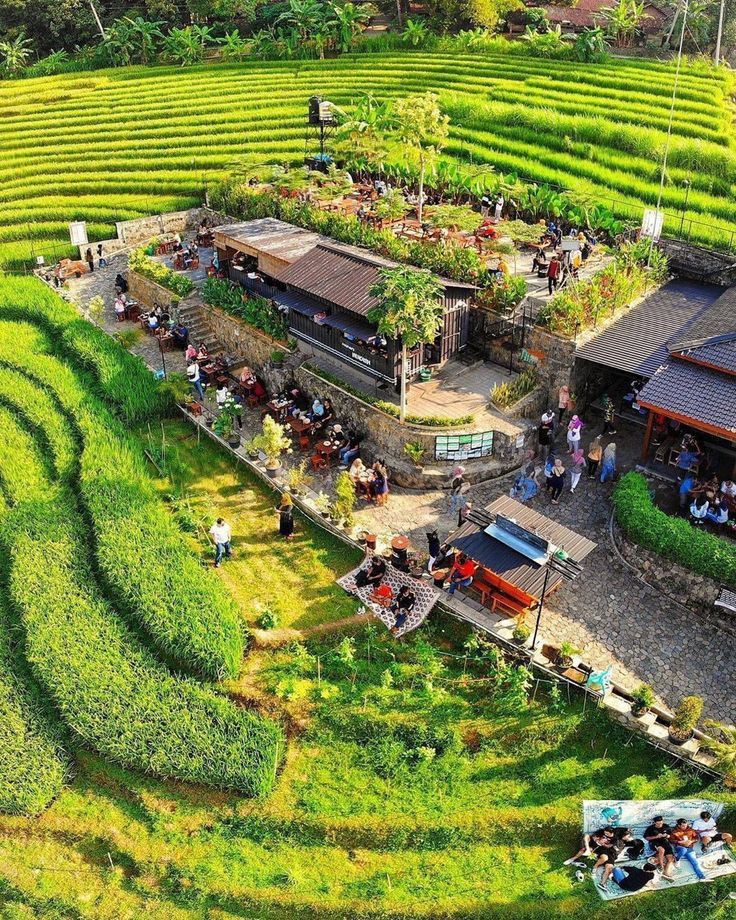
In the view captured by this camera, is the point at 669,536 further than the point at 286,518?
No

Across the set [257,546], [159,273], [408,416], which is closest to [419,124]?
[159,273]

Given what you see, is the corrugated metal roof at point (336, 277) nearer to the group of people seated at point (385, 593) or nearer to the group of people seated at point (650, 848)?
→ the group of people seated at point (385, 593)

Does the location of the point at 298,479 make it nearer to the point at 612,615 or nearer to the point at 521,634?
the point at 521,634

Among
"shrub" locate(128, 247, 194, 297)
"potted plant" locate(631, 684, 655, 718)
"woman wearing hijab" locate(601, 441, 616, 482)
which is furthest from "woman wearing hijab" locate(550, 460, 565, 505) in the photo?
"shrub" locate(128, 247, 194, 297)

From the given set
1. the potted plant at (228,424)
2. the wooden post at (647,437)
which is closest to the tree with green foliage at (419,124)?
the potted plant at (228,424)

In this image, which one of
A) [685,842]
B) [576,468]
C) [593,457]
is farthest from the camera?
[593,457]

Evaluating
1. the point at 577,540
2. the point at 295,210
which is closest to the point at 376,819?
the point at 577,540

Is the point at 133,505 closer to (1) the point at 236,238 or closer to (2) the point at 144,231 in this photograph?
(1) the point at 236,238
